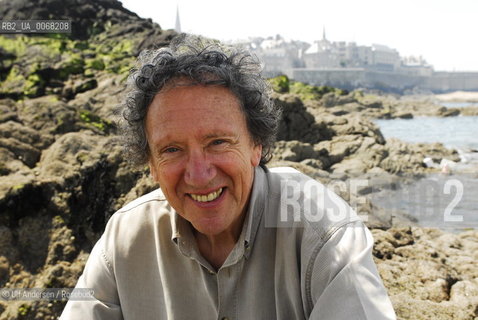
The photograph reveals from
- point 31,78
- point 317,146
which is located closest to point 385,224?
point 317,146

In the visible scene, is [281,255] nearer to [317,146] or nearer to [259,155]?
[259,155]

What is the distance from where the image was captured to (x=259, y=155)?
1.84 metres

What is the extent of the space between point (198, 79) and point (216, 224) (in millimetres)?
492

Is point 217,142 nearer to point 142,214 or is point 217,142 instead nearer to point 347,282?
point 142,214

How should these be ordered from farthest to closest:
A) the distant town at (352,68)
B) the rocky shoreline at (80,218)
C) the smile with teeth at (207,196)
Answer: the distant town at (352,68) → the rocky shoreline at (80,218) → the smile with teeth at (207,196)

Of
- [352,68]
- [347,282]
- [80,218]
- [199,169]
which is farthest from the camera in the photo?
[352,68]

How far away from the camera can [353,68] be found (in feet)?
300

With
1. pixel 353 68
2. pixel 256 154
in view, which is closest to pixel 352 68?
pixel 353 68

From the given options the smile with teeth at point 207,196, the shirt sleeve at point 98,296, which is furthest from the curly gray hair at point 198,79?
the shirt sleeve at point 98,296

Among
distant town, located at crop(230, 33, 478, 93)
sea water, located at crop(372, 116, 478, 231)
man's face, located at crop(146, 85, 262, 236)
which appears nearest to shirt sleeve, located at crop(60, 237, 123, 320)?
man's face, located at crop(146, 85, 262, 236)

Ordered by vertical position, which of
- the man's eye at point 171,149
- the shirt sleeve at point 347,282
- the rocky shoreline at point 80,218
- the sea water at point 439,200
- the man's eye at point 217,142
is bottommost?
the sea water at point 439,200

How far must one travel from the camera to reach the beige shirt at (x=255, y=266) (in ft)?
4.68

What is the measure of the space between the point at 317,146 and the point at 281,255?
8679 millimetres

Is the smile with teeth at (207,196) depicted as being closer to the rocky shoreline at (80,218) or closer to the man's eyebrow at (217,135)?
the man's eyebrow at (217,135)
